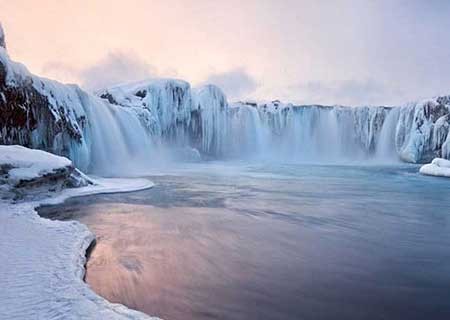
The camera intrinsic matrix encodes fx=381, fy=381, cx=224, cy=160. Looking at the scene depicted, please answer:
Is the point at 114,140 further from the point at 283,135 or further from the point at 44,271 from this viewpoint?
the point at 283,135

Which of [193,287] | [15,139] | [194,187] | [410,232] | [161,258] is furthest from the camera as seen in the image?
[194,187]

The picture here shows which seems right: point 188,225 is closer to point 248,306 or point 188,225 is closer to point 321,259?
point 321,259

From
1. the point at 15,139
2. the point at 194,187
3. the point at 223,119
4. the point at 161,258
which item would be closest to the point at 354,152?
the point at 223,119

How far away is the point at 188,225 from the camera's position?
7320 millimetres

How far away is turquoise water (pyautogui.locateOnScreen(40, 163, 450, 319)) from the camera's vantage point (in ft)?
12.3

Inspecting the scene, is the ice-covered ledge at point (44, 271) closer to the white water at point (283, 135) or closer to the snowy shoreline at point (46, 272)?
the snowy shoreline at point (46, 272)

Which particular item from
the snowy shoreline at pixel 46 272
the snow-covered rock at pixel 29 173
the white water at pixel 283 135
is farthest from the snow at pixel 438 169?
the snowy shoreline at pixel 46 272

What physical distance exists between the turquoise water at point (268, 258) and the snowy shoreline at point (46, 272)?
32cm

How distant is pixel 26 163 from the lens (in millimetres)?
9117

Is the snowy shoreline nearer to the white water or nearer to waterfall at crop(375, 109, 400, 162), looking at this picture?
the white water

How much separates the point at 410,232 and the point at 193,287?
4696 millimetres

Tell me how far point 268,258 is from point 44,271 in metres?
2.81

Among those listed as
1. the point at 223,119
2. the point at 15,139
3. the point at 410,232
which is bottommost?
the point at 410,232

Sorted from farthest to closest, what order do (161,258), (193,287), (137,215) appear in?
(137,215), (161,258), (193,287)
